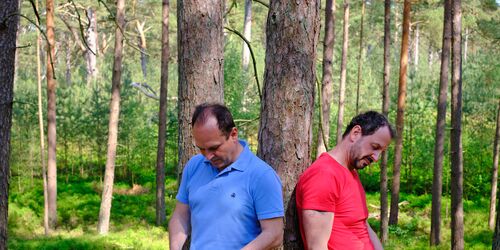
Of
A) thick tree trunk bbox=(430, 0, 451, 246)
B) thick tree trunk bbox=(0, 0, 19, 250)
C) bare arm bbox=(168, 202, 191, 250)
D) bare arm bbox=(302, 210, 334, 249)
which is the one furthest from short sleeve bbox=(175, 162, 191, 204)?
thick tree trunk bbox=(430, 0, 451, 246)

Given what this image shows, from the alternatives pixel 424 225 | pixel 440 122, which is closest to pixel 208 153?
pixel 440 122

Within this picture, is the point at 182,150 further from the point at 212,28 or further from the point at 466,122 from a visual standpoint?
the point at 466,122

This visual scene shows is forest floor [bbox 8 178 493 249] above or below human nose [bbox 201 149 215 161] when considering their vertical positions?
below

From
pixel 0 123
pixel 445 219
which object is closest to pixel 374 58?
pixel 445 219

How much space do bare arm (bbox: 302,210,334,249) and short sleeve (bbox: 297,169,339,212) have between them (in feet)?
0.08

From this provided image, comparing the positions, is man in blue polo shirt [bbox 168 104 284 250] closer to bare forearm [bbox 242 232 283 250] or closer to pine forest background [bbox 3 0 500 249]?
bare forearm [bbox 242 232 283 250]

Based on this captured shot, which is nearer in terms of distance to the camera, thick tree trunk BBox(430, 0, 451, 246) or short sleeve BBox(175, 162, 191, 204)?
short sleeve BBox(175, 162, 191, 204)

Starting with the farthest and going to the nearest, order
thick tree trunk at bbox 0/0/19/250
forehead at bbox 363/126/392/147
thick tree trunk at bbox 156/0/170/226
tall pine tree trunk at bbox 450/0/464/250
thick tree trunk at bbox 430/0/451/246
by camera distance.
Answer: thick tree trunk at bbox 156/0/170/226
thick tree trunk at bbox 430/0/451/246
tall pine tree trunk at bbox 450/0/464/250
thick tree trunk at bbox 0/0/19/250
forehead at bbox 363/126/392/147

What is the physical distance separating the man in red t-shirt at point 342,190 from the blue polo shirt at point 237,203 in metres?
0.20

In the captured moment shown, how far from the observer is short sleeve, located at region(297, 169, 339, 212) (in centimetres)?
257

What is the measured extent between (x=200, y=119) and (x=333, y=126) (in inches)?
793

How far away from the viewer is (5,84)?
191 inches

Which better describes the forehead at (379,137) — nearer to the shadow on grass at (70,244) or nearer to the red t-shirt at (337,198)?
the red t-shirt at (337,198)

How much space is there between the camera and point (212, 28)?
4.01 meters
